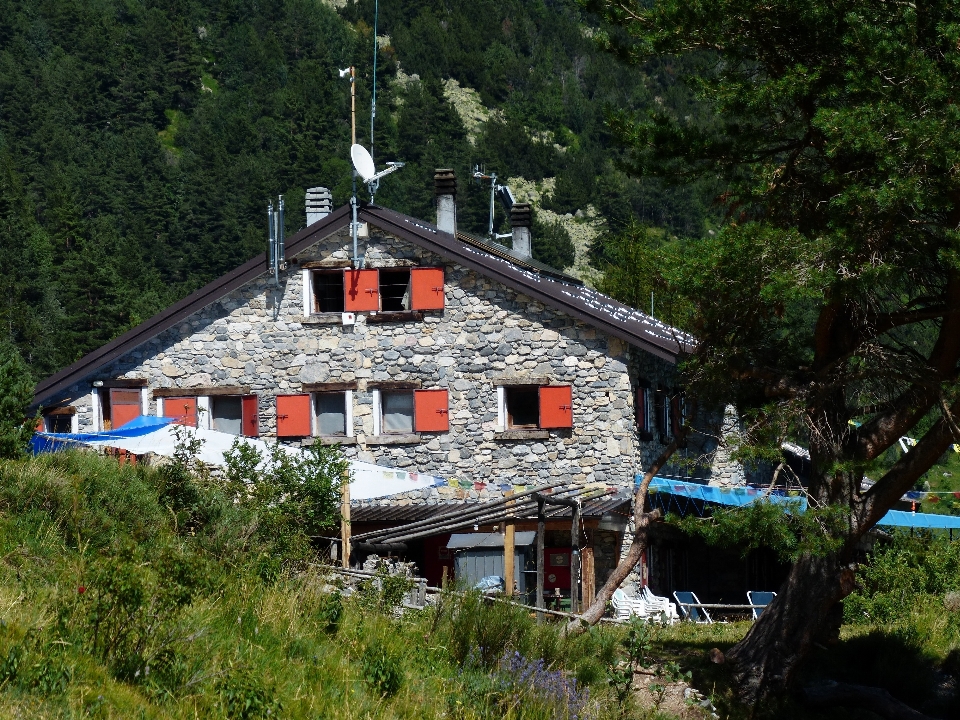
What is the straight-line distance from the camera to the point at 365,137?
95500 mm

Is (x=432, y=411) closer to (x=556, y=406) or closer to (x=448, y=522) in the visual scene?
(x=556, y=406)

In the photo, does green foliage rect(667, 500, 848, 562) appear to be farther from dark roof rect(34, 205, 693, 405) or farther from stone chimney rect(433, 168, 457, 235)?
stone chimney rect(433, 168, 457, 235)

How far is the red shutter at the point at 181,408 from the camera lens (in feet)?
78.5

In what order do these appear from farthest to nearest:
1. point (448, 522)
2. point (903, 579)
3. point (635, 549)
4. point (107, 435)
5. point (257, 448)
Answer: point (903, 579) → point (107, 435) → point (257, 448) → point (448, 522) → point (635, 549)

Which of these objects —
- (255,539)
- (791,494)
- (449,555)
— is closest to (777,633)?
(791,494)

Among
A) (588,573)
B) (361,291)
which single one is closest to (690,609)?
(588,573)

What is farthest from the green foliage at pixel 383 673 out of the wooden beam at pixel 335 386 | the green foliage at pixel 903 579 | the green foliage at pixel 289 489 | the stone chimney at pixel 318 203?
the stone chimney at pixel 318 203

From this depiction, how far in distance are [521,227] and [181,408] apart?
9.93 meters

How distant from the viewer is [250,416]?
23.9 meters

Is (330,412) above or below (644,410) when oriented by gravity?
above

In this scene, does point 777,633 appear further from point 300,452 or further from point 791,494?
point 300,452

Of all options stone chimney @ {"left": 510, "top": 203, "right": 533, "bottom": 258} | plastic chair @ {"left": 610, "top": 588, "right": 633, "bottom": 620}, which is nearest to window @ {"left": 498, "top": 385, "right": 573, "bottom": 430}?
plastic chair @ {"left": 610, "top": 588, "right": 633, "bottom": 620}

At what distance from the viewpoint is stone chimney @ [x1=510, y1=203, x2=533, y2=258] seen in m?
30.2

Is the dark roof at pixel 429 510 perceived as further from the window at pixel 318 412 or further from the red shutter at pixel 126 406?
the red shutter at pixel 126 406
